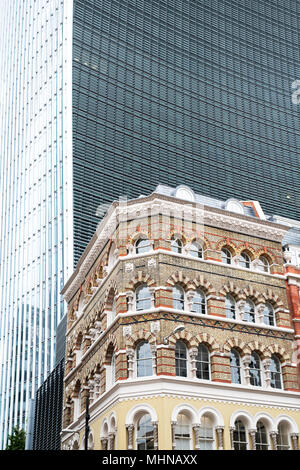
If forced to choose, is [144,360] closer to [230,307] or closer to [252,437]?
[230,307]

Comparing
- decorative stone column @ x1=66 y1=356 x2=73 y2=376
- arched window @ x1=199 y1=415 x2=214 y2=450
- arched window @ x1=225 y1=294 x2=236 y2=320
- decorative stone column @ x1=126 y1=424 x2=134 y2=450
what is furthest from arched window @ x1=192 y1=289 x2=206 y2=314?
decorative stone column @ x1=66 y1=356 x2=73 y2=376

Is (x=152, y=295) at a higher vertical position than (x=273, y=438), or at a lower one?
higher

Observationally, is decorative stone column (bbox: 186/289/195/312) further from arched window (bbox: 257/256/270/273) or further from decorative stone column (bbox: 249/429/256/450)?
decorative stone column (bbox: 249/429/256/450)

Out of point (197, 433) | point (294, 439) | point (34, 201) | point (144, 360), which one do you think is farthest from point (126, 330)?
point (34, 201)

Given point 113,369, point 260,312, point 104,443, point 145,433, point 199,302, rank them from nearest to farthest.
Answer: point 145,433 < point 104,443 < point 199,302 < point 113,369 < point 260,312

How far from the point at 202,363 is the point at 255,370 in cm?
371

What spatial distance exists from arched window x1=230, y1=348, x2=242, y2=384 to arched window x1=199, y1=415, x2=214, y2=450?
9.98ft

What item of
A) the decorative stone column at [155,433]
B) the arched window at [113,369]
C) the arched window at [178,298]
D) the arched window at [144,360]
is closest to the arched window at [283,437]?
the decorative stone column at [155,433]

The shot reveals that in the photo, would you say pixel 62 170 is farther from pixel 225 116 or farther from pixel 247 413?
pixel 247 413

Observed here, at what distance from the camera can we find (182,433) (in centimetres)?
3488

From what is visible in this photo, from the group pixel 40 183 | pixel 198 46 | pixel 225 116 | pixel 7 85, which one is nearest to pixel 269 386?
pixel 40 183

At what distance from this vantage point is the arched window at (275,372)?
129 feet

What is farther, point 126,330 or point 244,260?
point 244,260

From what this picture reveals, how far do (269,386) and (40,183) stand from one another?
265 ft
